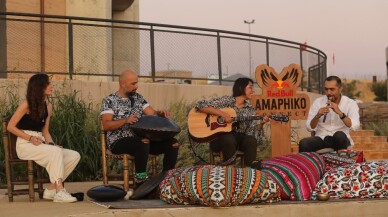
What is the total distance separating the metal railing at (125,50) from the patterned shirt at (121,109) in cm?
482

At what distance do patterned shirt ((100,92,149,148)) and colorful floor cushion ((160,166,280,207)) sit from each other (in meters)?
1.12

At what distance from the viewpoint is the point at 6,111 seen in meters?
11.9

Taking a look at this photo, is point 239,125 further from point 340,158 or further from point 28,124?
point 28,124

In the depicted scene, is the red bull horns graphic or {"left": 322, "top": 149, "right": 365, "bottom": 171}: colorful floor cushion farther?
the red bull horns graphic

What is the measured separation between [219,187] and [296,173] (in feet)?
3.70

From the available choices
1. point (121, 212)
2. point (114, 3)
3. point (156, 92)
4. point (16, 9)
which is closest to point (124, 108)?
point (121, 212)

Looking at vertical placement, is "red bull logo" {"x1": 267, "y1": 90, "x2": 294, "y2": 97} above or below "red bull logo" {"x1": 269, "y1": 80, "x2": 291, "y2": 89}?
below

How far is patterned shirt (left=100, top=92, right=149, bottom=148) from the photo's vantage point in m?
9.20

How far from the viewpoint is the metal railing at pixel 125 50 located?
14656 millimetres

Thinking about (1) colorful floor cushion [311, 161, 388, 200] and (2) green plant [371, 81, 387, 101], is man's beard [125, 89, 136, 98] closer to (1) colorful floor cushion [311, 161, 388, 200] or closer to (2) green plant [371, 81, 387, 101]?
(1) colorful floor cushion [311, 161, 388, 200]

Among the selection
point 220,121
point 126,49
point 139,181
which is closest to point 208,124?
point 220,121

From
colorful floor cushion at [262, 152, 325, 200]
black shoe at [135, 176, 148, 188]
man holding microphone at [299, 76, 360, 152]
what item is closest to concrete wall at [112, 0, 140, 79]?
man holding microphone at [299, 76, 360, 152]

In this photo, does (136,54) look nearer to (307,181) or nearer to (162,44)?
(162,44)

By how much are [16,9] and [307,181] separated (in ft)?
34.4
